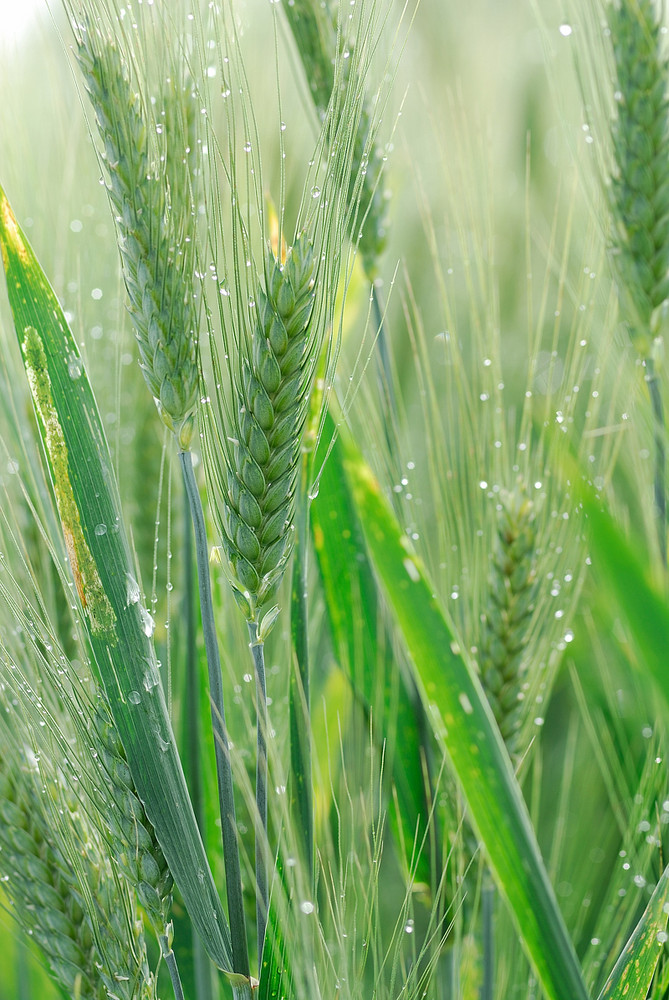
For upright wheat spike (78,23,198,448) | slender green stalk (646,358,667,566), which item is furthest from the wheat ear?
slender green stalk (646,358,667,566)

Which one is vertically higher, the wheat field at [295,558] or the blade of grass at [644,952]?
the wheat field at [295,558]

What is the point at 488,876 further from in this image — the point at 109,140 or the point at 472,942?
the point at 109,140

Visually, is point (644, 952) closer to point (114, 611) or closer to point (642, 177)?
point (114, 611)

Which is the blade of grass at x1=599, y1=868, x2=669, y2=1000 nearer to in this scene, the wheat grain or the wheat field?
the wheat field

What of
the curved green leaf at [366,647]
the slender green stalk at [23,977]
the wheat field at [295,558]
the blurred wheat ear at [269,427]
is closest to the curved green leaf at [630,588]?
the wheat field at [295,558]

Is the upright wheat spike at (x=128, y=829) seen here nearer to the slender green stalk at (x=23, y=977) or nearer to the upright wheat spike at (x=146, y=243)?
the upright wheat spike at (x=146, y=243)

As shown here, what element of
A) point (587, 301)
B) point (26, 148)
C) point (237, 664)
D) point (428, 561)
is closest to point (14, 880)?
point (237, 664)

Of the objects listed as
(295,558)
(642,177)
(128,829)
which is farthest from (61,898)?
(642,177)
